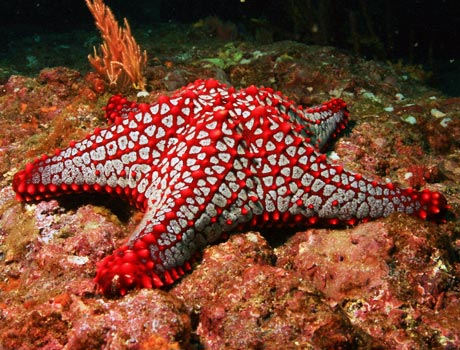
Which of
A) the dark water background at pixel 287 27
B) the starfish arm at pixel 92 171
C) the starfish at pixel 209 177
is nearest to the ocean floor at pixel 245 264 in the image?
the starfish at pixel 209 177

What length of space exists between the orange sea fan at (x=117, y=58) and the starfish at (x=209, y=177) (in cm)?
240

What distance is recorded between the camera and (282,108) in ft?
16.7

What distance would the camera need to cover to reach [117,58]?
→ 712 centimetres

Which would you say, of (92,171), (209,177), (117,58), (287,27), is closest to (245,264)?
(209,177)

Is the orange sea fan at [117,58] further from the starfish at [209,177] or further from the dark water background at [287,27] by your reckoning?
the dark water background at [287,27]

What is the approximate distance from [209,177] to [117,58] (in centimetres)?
428

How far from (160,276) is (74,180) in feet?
6.03

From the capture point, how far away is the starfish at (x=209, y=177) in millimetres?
3949

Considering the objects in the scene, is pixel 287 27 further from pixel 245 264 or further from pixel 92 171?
pixel 245 264

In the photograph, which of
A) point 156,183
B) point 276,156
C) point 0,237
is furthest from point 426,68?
point 0,237

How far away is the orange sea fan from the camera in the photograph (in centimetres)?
682

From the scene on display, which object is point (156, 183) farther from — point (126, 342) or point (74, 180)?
point (126, 342)

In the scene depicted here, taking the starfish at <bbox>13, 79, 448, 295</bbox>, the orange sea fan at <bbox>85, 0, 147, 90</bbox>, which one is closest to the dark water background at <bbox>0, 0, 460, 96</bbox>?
the orange sea fan at <bbox>85, 0, 147, 90</bbox>

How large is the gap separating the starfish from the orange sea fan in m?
2.40
